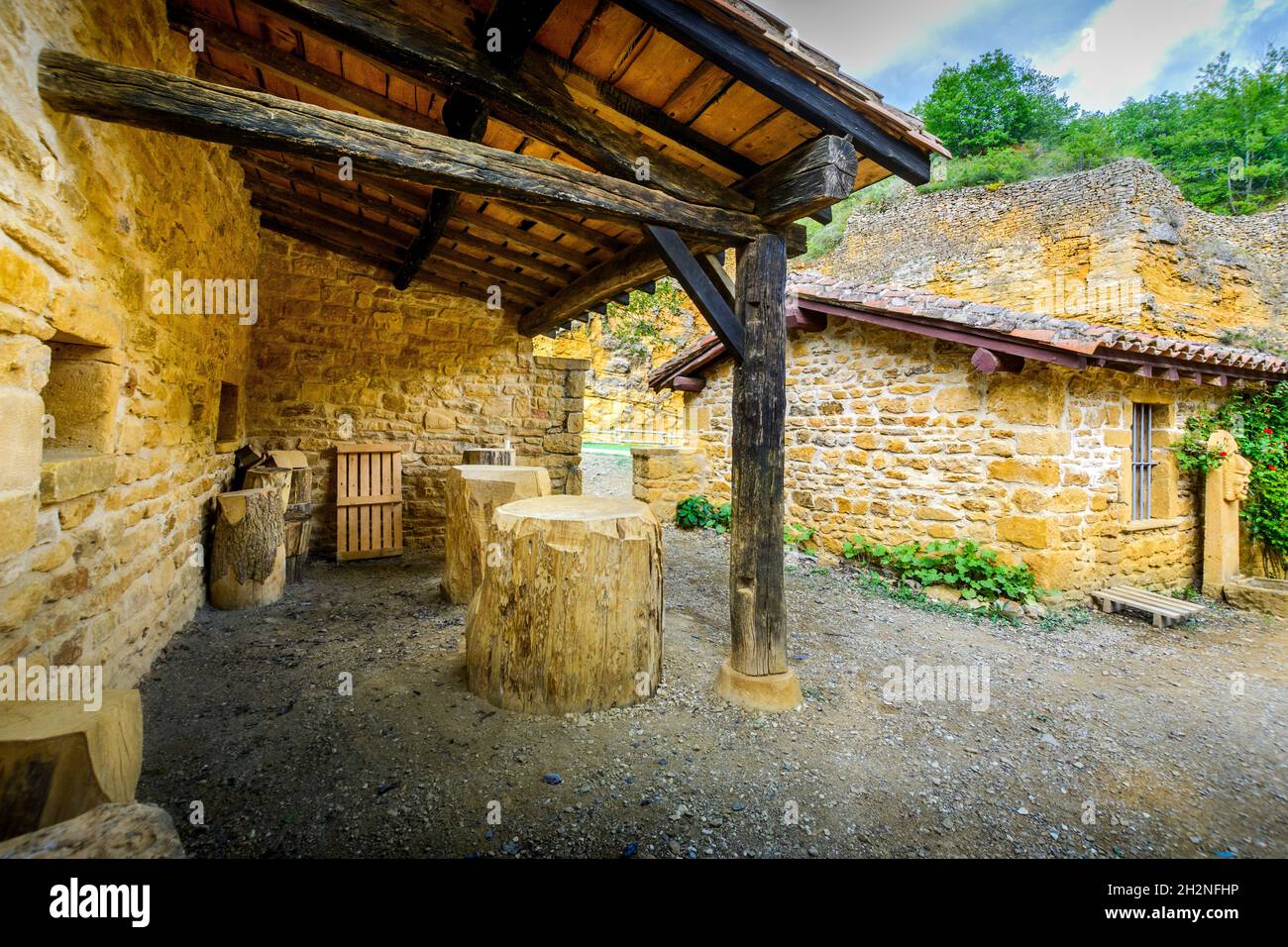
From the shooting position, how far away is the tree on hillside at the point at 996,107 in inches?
697

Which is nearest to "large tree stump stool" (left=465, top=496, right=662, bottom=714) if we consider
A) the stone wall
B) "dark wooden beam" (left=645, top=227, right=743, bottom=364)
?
"dark wooden beam" (left=645, top=227, right=743, bottom=364)

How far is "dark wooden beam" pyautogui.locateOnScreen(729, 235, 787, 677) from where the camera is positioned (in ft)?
9.92

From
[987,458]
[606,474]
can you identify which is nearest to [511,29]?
[987,458]

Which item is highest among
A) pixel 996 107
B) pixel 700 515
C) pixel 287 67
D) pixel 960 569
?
pixel 996 107

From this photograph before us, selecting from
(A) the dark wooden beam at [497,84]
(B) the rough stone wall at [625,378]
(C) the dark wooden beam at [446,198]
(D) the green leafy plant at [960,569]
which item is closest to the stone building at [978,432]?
(D) the green leafy plant at [960,569]

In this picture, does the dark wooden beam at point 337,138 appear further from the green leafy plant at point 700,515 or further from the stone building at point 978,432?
the green leafy plant at point 700,515

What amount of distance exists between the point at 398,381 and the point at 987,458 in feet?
21.5

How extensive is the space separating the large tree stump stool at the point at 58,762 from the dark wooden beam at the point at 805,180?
10.9 feet

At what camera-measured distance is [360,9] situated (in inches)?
93.1

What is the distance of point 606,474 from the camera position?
1348 centimetres

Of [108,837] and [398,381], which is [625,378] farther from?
[108,837]

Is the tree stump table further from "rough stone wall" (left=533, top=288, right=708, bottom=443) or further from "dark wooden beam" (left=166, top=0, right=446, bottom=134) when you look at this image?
"rough stone wall" (left=533, top=288, right=708, bottom=443)

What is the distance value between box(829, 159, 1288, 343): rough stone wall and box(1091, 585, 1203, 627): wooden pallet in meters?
8.86
